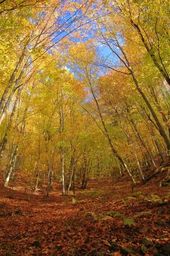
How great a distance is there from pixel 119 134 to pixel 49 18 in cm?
1984

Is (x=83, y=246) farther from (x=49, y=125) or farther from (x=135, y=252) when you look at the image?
(x=49, y=125)

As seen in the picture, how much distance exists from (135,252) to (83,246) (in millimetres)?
1173

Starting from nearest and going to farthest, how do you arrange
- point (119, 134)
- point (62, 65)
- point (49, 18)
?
point (49, 18) → point (62, 65) → point (119, 134)

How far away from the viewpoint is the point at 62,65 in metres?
20.4

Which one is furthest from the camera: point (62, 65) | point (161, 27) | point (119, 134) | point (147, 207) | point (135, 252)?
point (119, 134)

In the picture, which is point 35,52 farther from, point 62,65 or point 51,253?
point 62,65

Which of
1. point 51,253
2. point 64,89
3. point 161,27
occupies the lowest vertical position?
point 51,253

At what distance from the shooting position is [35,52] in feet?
32.3

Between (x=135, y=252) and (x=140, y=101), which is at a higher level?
(x=140, y=101)

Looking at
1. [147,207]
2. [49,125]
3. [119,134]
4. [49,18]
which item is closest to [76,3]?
[49,18]

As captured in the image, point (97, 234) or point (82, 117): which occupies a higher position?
point (82, 117)

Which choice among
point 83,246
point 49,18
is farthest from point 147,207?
point 49,18

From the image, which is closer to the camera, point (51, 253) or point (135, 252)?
point (135, 252)

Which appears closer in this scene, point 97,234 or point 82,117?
point 97,234
